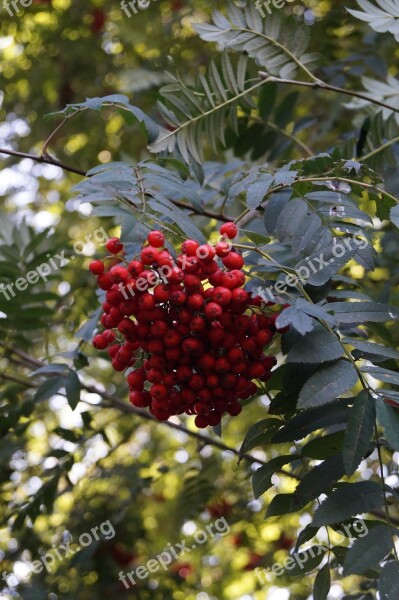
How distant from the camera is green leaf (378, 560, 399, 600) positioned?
47.4 inches

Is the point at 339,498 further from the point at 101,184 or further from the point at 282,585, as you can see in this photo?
the point at 282,585

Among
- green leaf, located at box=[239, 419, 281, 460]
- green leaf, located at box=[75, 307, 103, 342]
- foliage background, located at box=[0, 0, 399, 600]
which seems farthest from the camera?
foliage background, located at box=[0, 0, 399, 600]

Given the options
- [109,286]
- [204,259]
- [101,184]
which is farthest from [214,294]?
[101,184]

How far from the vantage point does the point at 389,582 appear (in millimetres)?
1225

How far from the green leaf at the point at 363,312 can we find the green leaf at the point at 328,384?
13 cm

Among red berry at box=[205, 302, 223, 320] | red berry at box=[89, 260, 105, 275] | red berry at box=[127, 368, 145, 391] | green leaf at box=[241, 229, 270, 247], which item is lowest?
red berry at box=[127, 368, 145, 391]

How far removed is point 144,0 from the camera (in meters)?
3.64

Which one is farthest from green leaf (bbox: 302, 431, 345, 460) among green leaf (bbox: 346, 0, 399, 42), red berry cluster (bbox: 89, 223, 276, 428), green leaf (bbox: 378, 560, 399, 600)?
green leaf (bbox: 346, 0, 399, 42)

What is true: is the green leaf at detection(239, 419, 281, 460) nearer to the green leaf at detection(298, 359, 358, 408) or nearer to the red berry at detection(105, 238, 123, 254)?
the green leaf at detection(298, 359, 358, 408)

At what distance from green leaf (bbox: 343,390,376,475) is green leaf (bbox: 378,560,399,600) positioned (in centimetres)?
17

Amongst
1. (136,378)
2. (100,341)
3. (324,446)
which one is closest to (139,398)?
(136,378)

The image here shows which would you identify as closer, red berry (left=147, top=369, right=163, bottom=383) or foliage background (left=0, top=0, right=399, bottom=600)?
red berry (left=147, top=369, right=163, bottom=383)

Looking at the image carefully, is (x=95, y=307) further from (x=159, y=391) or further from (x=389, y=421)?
(x=389, y=421)

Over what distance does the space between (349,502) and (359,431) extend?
0.13 meters
